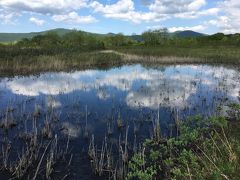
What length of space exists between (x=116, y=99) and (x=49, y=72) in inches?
668

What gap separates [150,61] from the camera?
177ft

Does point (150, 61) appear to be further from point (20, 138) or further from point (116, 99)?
point (20, 138)

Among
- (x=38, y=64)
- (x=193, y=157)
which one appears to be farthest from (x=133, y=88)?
(x=193, y=157)

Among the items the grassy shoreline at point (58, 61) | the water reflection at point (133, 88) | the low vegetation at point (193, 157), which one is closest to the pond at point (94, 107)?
the water reflection at point (133, 88)

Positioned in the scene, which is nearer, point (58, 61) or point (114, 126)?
point (114, 126)

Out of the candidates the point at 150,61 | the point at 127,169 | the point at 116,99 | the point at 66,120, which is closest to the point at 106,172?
the point at 127,169

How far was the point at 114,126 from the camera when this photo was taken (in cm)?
1614

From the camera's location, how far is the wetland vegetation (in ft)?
34.7

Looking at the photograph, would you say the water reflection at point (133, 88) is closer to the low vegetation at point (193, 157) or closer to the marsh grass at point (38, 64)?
the marsh grass at point (38, 64)

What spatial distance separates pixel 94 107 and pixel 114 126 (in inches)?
166

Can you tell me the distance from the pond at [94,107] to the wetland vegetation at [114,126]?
1.8 inches

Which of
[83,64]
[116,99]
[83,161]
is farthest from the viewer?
[83,64]

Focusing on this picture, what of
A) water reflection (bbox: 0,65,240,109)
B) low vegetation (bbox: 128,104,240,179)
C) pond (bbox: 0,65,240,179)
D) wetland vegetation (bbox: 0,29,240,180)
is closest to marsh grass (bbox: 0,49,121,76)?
wetland vegetation (bbox: 0,29,240,180)

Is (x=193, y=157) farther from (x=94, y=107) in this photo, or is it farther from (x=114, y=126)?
(x=94, y=107)
